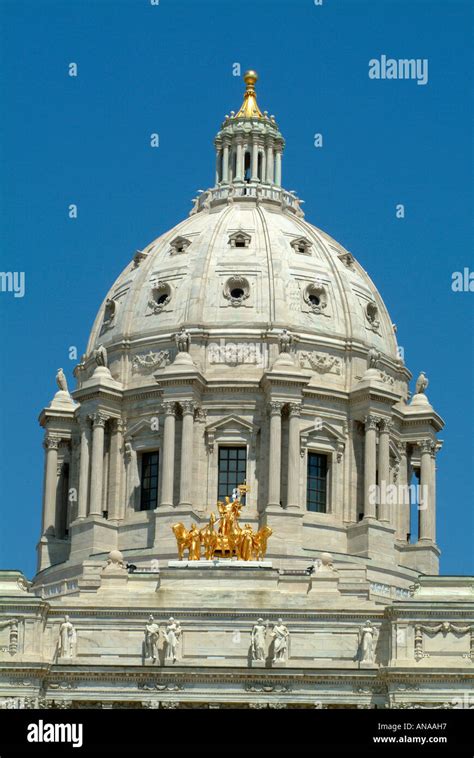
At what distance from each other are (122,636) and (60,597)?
12028 mm

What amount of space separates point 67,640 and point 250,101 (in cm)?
4854

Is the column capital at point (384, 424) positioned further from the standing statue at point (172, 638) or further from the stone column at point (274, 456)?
the standing statue at point (172, 638)

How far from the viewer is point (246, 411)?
135m

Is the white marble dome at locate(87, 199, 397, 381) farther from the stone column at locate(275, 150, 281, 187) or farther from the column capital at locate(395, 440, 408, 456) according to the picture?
the column capital at locate(395, 440, 408, 456)

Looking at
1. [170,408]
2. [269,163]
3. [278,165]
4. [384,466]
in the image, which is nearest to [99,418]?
[170,408]

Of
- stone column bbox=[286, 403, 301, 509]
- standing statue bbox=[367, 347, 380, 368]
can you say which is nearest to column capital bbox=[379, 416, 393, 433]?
standing statue bbox=[367, 347, 380, 368]

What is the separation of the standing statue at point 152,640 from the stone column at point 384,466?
953 inches

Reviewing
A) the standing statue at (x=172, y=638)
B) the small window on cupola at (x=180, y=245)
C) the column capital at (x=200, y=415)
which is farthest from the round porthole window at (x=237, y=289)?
the standing statue at (x=172, y=638)

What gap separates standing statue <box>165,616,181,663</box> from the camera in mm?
112688

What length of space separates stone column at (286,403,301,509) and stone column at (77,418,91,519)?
11.9m

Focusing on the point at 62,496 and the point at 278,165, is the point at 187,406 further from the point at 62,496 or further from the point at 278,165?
the point at 278,165

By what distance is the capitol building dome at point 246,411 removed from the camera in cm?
13200

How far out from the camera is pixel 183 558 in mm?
125062

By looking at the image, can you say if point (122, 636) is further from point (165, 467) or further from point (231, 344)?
point (231, 344)
